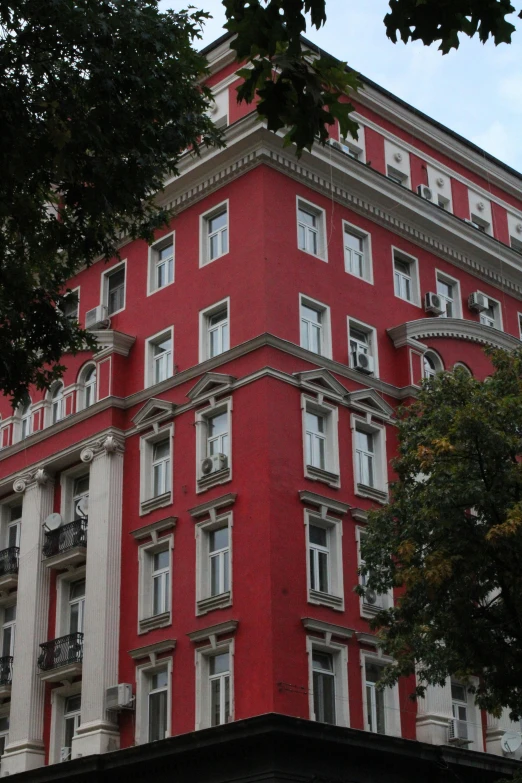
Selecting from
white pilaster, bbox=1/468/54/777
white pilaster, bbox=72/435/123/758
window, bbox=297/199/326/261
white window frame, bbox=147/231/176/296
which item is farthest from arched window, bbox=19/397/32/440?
window, bbox=297/199/326/261

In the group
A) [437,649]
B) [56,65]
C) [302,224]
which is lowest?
[437,649]

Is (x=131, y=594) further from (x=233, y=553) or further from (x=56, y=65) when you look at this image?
(x=56, y=65)

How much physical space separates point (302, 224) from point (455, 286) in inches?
254

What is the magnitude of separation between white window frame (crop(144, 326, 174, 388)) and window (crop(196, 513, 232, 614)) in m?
5.06

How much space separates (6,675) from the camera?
34.8 meters

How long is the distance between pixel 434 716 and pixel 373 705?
1.66m

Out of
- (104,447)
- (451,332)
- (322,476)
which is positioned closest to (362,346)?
(451,332)

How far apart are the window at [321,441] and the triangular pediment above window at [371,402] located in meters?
0.92

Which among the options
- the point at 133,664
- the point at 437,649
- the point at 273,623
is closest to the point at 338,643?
the point at 273,623

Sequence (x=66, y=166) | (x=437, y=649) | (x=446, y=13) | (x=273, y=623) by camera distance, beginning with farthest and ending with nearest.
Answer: (x=273, y=623) < (x=437, y=649) < (x=66, y=166) < (x=446, y=13)

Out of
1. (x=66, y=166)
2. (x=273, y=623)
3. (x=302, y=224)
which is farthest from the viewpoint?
(x=302, y=224)

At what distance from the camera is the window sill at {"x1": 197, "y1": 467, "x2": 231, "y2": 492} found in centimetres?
3106

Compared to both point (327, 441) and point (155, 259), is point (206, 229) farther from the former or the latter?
point (327, 441)

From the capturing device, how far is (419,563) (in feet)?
75.5
